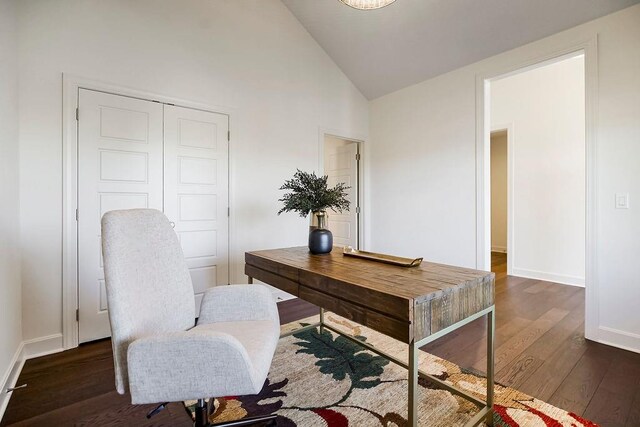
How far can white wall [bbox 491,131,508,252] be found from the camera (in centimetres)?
650

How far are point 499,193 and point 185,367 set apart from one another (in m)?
7.05

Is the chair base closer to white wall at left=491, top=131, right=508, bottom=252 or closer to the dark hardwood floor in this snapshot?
→ the dark hardwood floor

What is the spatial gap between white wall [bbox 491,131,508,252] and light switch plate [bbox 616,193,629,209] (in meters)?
4.48

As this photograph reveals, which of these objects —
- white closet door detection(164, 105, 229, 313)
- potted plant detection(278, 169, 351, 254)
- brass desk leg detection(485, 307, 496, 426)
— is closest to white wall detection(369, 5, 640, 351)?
brass desk leg detection(485, 307, 496, 426)

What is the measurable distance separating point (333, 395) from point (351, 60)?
366 centimetres

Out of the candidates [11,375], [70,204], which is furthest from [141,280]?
[70,204]

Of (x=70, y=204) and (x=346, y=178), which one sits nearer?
(x=70, y=204)

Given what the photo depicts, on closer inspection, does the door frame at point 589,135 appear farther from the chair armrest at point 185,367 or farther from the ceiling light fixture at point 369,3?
the chair armrest at point 185,367

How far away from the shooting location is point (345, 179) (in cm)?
461

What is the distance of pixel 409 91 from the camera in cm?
386

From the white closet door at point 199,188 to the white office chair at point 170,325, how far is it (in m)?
1.41

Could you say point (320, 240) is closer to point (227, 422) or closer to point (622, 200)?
point (227, 422)

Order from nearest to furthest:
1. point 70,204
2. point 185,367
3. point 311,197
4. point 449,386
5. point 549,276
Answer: point 185,367
point 449,386
point 311,197
point 70,204
point 549,276

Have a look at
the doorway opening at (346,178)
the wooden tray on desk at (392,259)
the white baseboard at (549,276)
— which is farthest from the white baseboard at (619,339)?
the doorway opening at (346,178)
